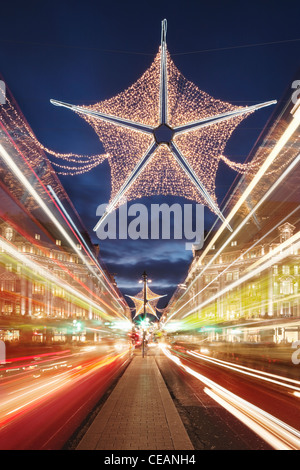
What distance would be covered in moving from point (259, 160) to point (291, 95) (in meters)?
2.71

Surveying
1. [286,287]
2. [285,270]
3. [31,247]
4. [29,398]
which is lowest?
[29,398]

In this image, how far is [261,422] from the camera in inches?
363

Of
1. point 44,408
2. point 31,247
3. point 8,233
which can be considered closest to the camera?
point 44,408

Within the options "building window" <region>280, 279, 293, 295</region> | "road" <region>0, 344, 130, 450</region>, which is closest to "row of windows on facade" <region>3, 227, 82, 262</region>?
"building window" <region>280, 279, 293, 295</region>

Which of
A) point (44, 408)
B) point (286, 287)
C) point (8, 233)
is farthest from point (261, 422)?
point (8, 233)

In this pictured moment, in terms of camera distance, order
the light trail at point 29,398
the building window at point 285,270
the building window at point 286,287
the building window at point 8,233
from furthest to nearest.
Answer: the building window at point 8,233 < the building window at point 285,270 < the building window at point 286,287 < the light trail at point 29,398

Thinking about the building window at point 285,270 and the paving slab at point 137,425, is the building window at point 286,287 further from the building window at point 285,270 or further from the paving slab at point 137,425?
the paving slab at point 137,425

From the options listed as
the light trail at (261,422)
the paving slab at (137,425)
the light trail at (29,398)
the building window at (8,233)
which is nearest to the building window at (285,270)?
the light trail at (29,398)

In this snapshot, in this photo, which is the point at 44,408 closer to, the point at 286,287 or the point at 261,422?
the point at 261,422

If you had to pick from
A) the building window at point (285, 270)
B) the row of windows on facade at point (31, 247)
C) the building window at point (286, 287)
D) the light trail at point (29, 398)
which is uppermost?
the row of windows on facade at point (31, 247)

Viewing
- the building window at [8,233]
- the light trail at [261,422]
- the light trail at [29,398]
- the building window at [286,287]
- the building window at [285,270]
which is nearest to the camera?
the light trail at [261,422]

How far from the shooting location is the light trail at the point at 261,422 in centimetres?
739

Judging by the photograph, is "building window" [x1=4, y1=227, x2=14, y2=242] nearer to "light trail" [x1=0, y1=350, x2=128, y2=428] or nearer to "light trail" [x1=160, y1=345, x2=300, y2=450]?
"light trail" [x1=0, y1=350, x2=128, y2=428]

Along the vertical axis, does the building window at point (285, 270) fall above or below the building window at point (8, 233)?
below
